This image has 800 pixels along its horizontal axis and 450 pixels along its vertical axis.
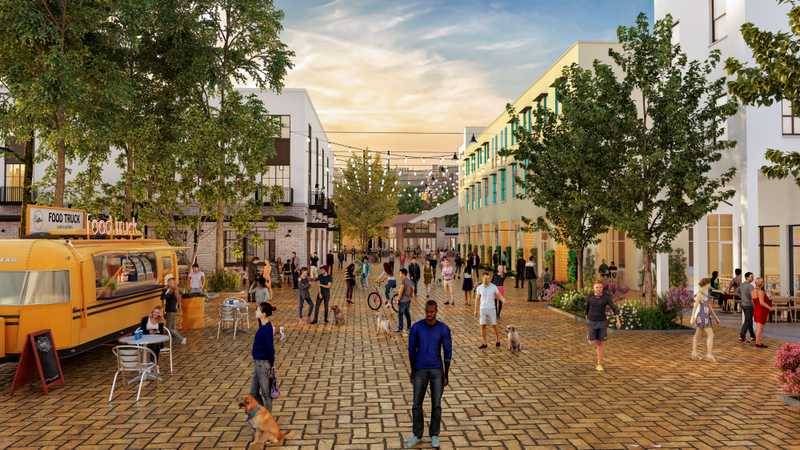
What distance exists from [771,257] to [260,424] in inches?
972

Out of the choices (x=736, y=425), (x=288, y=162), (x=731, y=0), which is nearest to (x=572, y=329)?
(x=736, y=425)

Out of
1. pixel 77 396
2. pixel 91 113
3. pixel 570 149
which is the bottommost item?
pixel 77 396

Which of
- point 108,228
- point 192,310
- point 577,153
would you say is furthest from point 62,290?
point 577,153

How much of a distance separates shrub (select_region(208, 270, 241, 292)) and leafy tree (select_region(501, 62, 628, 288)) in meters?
14.8

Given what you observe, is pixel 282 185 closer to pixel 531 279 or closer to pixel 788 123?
pixel 531 279

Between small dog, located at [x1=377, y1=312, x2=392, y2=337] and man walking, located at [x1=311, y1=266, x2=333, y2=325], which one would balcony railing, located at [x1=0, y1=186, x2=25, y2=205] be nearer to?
man walking, located at [x1=311, y1=266, x2=333, y2=325]

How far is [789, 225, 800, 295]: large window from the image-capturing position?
19.0m

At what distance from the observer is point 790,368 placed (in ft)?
28.5

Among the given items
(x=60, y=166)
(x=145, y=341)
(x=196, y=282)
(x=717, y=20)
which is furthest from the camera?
(x=60, y=166)

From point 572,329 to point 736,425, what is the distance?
8.19 meters

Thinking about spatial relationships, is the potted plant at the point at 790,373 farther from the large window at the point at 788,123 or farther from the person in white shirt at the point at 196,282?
the person in white shirt at the point at 196,282

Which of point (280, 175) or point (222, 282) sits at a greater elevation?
point (280, 175)

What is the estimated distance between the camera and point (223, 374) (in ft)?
34.3

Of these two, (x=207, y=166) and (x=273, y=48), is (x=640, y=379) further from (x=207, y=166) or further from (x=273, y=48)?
(x=273, y=48)
